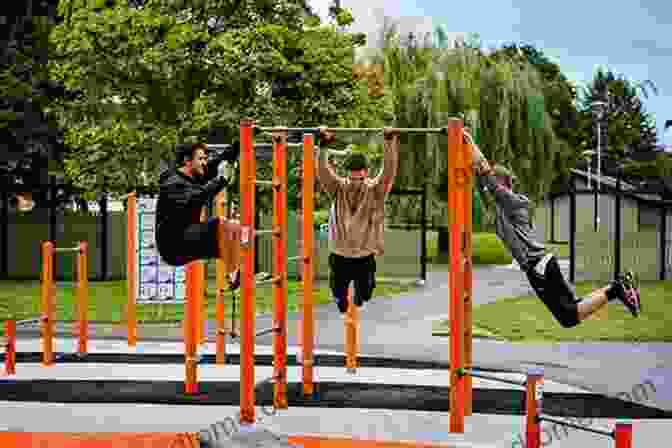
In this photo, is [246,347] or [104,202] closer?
[246,347]

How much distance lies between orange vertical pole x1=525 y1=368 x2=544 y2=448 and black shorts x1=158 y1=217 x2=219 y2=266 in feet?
9.55

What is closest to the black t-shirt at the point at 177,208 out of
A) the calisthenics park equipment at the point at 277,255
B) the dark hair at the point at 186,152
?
the dark hair at the point at 186,152

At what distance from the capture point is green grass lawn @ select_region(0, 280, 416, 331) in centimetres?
1656

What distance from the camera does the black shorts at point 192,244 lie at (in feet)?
25.0

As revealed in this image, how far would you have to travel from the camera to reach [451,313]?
7406mm

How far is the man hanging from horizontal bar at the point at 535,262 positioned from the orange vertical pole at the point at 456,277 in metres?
0.14

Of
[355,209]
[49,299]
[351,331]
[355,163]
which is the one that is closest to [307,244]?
[355,209]

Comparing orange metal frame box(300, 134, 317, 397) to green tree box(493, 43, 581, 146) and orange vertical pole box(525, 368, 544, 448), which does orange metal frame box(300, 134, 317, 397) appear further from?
green tree box(493, 43, 581, 146)

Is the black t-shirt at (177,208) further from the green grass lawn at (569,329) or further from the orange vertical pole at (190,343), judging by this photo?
the green grass lawn at (569,329)

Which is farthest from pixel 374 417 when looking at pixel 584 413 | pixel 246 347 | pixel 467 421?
pixel 584 413

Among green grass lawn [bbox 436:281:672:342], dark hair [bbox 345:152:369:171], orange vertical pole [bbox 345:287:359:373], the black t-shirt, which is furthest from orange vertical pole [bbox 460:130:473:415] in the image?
green grass lawn [bbox 436:281:672:342]

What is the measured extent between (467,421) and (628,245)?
1538cm

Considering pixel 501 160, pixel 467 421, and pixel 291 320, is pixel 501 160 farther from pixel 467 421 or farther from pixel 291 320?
pixel 467 421

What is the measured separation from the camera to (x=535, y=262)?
7375 mm
